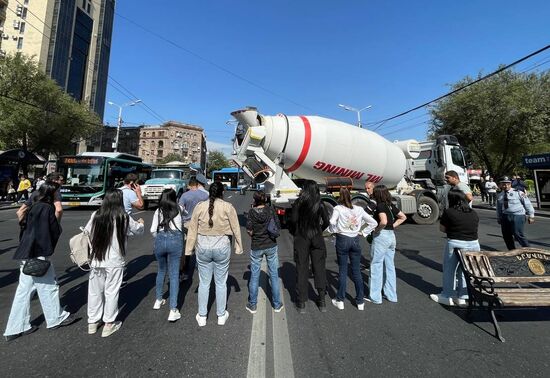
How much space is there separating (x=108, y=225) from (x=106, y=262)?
1.29 feet

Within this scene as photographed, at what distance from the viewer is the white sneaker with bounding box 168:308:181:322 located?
11.9 ft

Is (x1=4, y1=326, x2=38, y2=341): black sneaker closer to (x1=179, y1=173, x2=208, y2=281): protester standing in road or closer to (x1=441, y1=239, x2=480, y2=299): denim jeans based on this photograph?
(x1=179, y1=173, x2=208, y2=281): protester standing in road

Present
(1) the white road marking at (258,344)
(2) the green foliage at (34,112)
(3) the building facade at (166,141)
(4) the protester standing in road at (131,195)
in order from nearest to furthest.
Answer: (1) the white road marking at (258,344), (4) the protester standing in road at (131,195), (2) the green foliage at (34,112), (3) the building facade at (166,141)

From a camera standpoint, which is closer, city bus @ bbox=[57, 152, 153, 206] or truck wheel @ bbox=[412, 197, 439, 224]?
truck wheel @ bbox=[412, 197, 439, 224]

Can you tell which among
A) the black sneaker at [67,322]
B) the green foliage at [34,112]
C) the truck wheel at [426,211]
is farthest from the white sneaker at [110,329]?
the green foliage at [34,112]

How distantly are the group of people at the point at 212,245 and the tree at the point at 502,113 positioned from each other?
82.9 feet

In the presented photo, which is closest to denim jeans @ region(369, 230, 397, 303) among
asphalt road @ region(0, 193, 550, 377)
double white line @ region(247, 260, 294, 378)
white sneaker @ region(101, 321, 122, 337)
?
asphalt road @ region(0, 193, 550, 377)

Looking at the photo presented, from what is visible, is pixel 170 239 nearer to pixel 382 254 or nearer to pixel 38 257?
pixel 38 257

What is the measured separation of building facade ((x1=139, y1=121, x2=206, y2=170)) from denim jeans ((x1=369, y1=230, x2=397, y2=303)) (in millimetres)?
90448

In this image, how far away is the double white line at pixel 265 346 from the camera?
8.82 feet

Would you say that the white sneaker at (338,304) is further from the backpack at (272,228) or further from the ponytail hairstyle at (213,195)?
the ponytail hairstyle at (213,195)

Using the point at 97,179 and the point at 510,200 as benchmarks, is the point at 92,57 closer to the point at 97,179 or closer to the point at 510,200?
the point at 97,179

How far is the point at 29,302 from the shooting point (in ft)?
10.9

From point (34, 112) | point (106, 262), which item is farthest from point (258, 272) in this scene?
point (34, 112)
